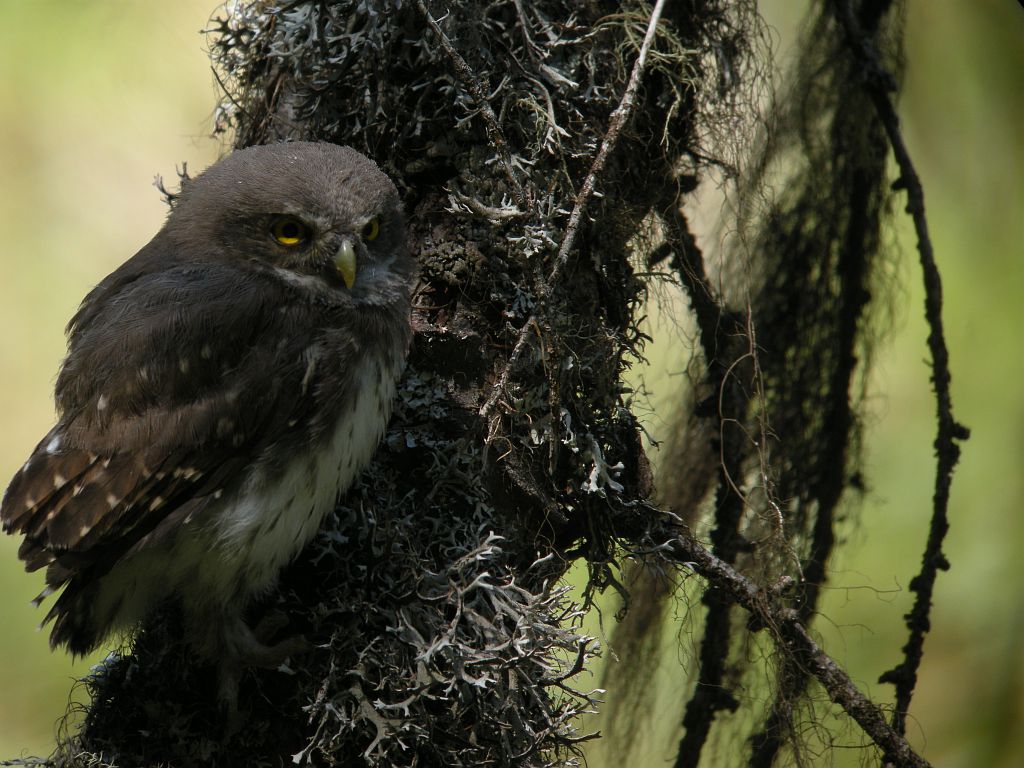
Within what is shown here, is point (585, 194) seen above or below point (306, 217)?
above

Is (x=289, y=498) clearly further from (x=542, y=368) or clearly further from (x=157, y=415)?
(x=542, y=368)

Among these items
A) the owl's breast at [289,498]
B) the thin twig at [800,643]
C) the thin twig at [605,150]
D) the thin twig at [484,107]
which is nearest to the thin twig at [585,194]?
the thin twig at [605,150]

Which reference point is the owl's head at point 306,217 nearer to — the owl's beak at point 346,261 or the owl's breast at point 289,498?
the owl's beak at point 346,261

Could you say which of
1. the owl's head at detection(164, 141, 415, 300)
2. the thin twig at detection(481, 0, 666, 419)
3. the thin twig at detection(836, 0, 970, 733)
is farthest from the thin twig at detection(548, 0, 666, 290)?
the thin twig at detection(836, 0, 970, 733)

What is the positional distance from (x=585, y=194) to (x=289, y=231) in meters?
0.74

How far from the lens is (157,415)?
221 centimetres

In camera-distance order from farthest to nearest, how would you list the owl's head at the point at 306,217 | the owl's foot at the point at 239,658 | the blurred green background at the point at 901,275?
the blurred green background at the point at 901,275 → the owl's head at the point at 306,217 → the owl's foot at the point at 239,658

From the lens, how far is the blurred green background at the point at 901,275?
2.68m

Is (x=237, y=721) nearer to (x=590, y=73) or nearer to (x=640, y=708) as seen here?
(x=640, y=708)

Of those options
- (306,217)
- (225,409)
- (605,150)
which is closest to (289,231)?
(306,217)

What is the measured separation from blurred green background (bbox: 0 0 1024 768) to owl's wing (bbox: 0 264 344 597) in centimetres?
95

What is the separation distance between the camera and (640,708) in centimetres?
268

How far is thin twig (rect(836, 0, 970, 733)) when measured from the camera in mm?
2369

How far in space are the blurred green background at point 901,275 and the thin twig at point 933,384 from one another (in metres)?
0.16
